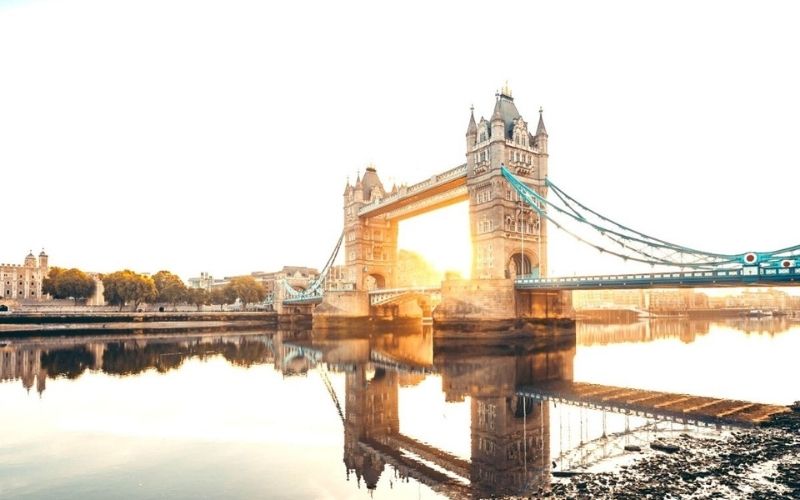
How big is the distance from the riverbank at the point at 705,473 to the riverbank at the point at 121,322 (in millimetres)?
61998

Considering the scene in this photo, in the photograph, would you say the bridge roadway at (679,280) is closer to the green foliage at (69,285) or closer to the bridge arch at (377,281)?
the bridge arch at (377,281)

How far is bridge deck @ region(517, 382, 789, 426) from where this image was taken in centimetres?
1852

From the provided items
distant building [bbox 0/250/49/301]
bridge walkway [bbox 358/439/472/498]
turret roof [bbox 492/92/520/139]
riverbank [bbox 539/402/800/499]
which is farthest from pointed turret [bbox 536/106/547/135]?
distant building [bbox 0/250/49/301]

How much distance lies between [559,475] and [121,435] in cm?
1349

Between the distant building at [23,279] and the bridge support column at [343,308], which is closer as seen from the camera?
the bridge support column at [343,308]

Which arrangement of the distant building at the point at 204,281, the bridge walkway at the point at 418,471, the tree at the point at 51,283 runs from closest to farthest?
1. the bridge walkway at the point at 418,471
2. the tree at the point at 51,283
3. the distant building at the point at 204,281

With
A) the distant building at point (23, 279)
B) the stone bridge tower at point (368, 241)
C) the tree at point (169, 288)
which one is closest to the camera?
the stone bridge tower at point (368, 241)

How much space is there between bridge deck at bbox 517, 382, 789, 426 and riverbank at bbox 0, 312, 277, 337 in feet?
181

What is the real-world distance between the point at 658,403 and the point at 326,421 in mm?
13225

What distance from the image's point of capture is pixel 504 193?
48312mm

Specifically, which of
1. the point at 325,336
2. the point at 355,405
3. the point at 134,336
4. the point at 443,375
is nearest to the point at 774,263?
the point at 443,375

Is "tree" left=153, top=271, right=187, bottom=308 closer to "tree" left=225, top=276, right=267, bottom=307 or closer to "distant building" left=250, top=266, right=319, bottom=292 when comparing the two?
"tree" left=225, top=276, right=267, bottom=307

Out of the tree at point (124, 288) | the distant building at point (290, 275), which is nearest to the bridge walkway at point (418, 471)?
the tree at point (124, 288)

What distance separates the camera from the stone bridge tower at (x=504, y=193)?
47.9 metres
